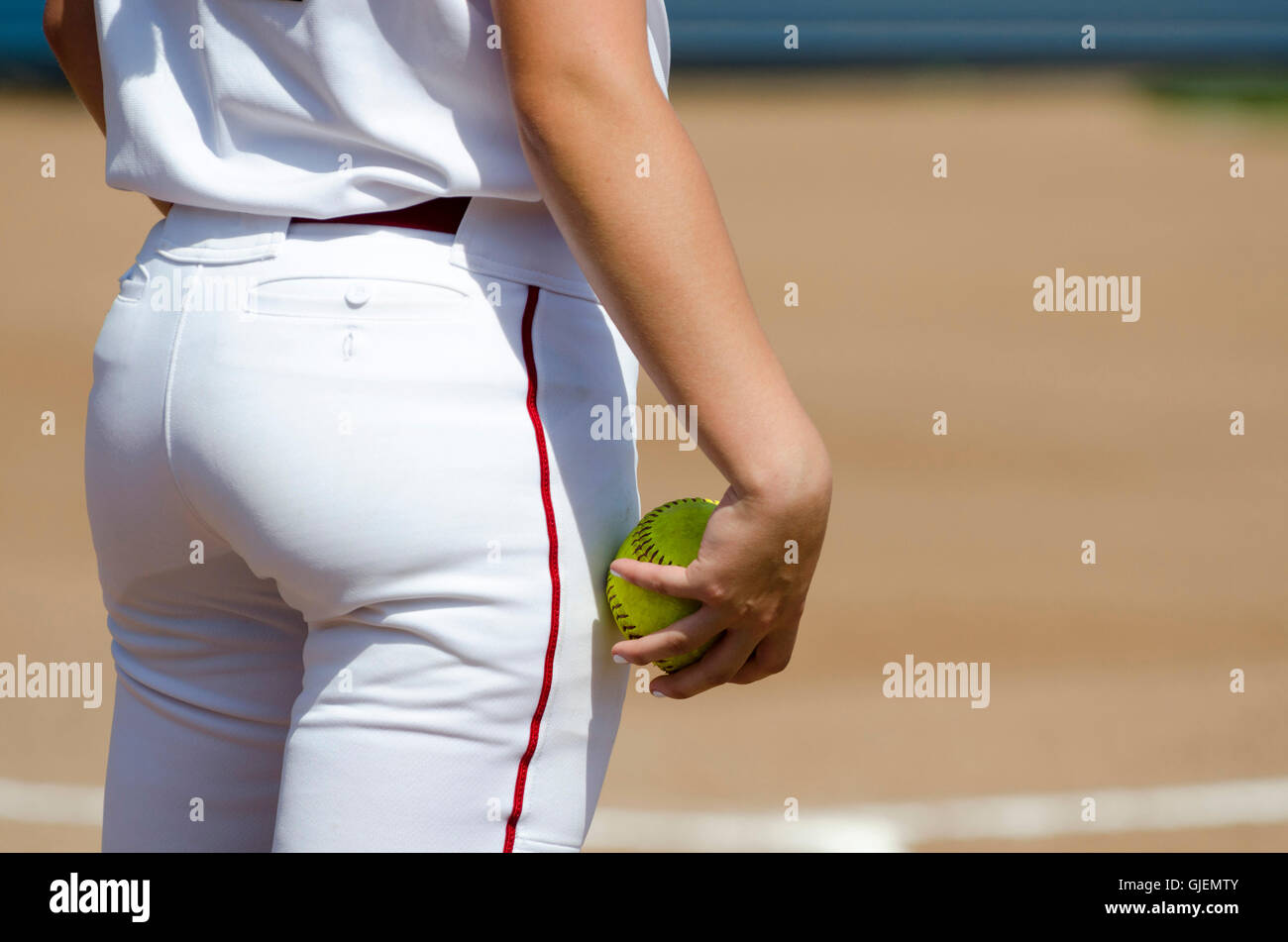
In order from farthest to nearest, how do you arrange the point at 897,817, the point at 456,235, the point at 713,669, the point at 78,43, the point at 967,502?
1. the point at 967,502
2. the point at 897,817
3. the point at 78,43
4. the point at 713,669
5. the point at 456,235

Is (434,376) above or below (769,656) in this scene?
above

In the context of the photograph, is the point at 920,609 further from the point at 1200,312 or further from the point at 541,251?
the point at 1200,312

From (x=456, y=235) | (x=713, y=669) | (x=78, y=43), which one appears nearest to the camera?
(x=456, y=235)

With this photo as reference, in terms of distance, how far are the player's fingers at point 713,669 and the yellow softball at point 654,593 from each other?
0.01 metres

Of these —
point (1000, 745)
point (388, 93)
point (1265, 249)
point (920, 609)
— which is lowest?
point (1000, 745)

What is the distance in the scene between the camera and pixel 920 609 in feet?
14.9

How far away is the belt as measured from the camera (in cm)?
125

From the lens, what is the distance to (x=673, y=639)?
1308 mm

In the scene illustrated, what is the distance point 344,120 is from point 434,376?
238mm

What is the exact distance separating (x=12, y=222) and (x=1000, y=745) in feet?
31.1

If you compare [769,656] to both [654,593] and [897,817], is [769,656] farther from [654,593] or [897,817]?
[897,817]

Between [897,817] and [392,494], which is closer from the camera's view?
[392,494]

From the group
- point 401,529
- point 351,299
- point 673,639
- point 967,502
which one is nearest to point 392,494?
point 401,529

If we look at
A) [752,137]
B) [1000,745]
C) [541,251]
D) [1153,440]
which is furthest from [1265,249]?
[541,251]
